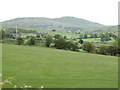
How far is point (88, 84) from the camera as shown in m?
11.4

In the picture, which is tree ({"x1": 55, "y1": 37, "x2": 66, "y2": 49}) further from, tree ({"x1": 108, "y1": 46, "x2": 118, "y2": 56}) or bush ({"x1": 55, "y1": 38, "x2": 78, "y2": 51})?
tree ({"x1": 108, "y1": 46, "x2": 118, "y2": 56})

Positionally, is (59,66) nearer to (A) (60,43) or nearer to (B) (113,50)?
(A) (60,43)

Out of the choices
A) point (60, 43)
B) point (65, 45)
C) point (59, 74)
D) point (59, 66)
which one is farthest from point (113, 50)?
point (59, 74)

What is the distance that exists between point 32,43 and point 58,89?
1408 inches

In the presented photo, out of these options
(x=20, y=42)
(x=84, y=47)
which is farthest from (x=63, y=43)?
(x=20, y=42)

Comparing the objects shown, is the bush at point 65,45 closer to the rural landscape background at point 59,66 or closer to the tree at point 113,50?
the rural landscape background at point 59,66

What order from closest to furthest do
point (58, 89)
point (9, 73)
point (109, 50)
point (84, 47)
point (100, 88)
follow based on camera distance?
point (58, 89) < point (100, 88) < point (9, 73) < point (109, 50) < point (84, 47)

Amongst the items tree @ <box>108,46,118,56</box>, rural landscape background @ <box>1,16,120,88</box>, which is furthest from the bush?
tree @ <box>108,46,118,56</box>

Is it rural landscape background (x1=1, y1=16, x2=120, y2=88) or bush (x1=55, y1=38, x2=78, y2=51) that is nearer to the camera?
rural landscape background (x1=1, y1=16, x2=120, y2=88)

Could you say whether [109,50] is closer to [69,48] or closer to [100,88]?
[69,48]

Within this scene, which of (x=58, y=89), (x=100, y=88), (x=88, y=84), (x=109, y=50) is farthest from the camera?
(x=109, y=50)

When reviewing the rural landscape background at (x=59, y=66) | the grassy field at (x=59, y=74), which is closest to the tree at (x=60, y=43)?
the rural landscape background at (x=59, y=66)

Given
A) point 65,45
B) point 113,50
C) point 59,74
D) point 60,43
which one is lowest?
point 59,74

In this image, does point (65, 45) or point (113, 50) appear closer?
point (113, 50)
